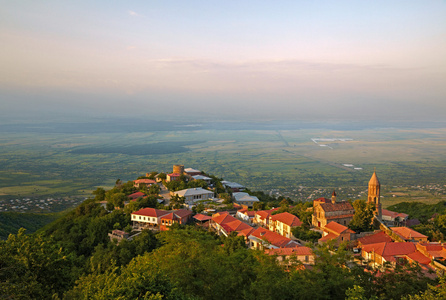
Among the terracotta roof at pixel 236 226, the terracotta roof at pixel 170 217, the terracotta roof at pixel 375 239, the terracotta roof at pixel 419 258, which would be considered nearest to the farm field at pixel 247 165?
the terracotta roof at pixel 375 239

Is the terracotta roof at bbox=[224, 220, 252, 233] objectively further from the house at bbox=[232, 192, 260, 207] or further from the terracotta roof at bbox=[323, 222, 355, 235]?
the house at bbox=[232, 192, 260, 207]

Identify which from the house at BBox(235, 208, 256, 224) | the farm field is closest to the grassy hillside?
the farm field

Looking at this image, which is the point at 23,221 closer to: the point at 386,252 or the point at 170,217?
the point at 170,217

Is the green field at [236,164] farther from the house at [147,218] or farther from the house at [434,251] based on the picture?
the house at [434,251]

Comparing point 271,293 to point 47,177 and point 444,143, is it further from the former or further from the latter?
point 444,143

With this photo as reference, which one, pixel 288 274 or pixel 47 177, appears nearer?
pixel 288 274

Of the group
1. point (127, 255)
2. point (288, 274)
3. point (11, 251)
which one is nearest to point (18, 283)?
point (11, 251)
